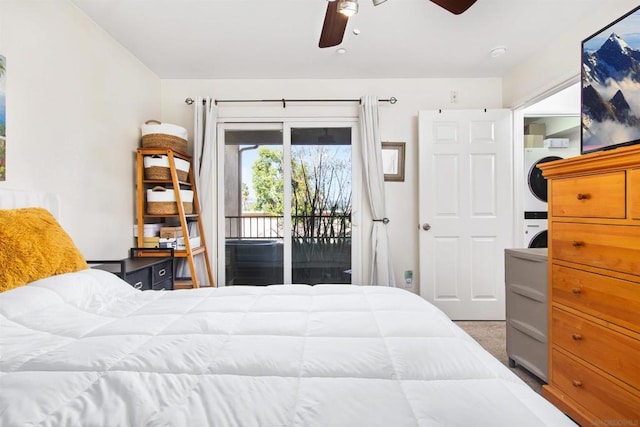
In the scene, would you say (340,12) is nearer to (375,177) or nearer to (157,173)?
(375,177)

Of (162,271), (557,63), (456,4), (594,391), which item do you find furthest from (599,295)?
(162,271)

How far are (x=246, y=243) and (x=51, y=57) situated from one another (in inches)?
87.6

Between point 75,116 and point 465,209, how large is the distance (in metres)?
3.41

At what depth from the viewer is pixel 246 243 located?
11.6 feet

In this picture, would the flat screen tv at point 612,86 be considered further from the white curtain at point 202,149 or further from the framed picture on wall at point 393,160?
the white curtain at point 202,149

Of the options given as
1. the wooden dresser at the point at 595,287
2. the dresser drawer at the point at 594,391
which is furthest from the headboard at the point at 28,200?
the dresser drawer at the point at 594,391

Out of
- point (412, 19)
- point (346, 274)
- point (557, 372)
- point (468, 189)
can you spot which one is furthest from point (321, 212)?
point (557, 372)

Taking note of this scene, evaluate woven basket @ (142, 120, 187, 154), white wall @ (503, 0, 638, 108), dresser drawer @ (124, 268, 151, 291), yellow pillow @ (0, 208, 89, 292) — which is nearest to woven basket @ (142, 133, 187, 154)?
woven basket @ (142, 120, 187, 154)

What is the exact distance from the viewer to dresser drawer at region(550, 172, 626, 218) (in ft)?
4.57

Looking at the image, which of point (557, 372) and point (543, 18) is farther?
point (543, 18)

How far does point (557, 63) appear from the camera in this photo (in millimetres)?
2535

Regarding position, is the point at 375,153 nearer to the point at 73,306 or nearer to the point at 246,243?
the point at 246,243

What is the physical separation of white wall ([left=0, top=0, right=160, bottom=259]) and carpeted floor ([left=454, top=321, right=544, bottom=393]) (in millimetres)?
3180

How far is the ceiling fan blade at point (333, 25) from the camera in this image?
5.40 ft
